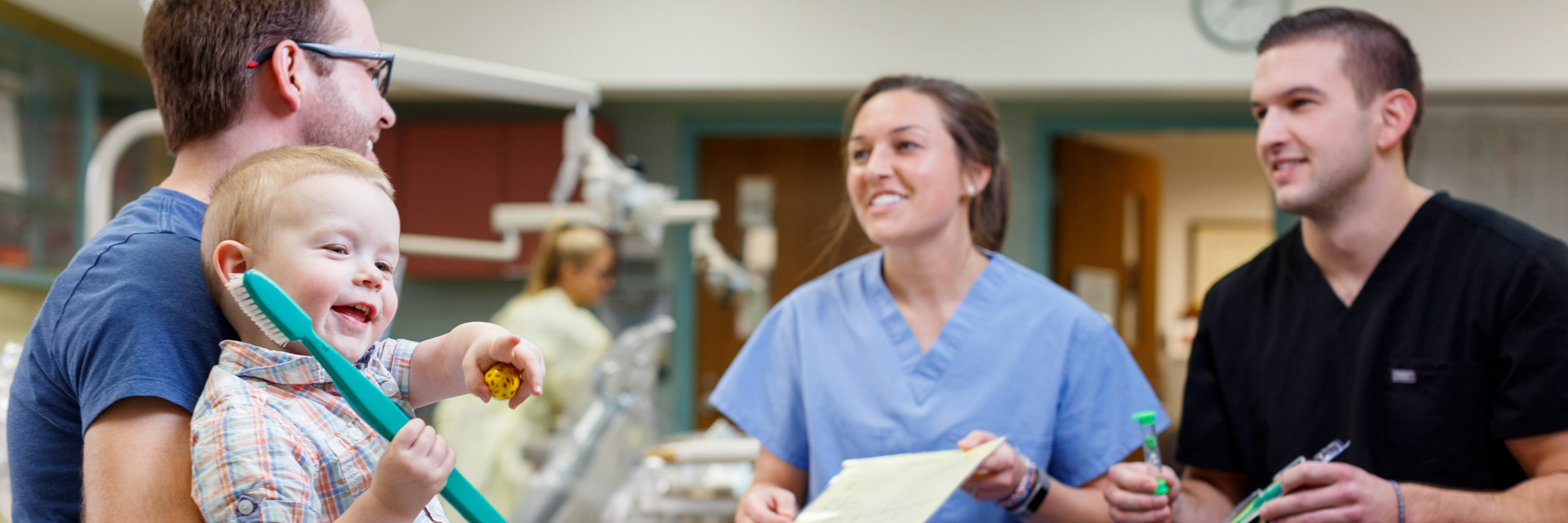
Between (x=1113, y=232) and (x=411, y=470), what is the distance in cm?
506

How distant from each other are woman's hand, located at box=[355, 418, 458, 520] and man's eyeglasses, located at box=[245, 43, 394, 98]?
0.36 meters

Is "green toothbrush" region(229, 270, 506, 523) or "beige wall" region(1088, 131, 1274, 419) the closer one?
"green toothbrush" region(229, 270, 506, 523)

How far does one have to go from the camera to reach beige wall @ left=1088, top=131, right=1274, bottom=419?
6711 mm

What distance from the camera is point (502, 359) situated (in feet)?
2.36

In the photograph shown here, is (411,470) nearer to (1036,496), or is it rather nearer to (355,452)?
(355,452)

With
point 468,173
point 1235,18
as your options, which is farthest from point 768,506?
point 468,173

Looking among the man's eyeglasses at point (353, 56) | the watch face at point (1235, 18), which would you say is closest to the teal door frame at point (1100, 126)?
the watch face at point (1235, 18)

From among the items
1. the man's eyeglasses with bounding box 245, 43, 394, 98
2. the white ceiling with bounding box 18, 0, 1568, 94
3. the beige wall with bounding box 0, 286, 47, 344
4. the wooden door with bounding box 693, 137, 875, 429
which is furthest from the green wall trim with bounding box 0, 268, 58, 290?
the man's eyeglasses with bounding box 245, 43, 394, 98

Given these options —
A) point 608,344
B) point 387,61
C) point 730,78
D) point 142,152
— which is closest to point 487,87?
point 387,61

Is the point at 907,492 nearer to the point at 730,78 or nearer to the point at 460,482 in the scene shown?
the point at 460,482

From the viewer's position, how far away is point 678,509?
2.69 metres

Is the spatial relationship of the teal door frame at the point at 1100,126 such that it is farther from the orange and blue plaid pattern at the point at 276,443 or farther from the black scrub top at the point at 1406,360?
the orange and blue plaid pattern at the point at 276,443

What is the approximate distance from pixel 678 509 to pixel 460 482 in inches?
81.7

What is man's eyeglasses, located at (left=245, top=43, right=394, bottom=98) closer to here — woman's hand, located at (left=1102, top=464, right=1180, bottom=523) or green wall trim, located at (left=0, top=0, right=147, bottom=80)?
woman's hand, located at (left=1102, top=464, right=1180, bottom=523)
